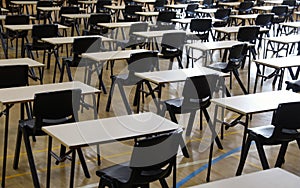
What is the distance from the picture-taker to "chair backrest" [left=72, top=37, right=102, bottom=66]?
736 centimetres

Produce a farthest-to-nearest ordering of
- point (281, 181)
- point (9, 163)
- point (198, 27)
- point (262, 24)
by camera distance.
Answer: point (262, 24) < point (198, 27) < point (9, 163) < point (281, 181)

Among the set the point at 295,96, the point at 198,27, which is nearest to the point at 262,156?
the point at 295,96

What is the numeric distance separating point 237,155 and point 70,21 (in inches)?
263

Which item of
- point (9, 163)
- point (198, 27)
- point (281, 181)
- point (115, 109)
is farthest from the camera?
point (198, 27)

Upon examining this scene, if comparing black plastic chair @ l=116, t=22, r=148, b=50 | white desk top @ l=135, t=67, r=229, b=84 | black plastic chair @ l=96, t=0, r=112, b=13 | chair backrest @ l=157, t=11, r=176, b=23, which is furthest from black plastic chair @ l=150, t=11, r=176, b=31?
white desk top @ l=135, t=67, r=229, b=84

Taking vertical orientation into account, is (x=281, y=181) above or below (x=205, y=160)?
above

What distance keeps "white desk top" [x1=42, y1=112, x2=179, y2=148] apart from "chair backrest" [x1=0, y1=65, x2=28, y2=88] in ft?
5.43

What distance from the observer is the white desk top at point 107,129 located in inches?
143

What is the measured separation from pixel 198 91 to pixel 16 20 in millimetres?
4954

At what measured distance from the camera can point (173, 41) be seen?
317 inches

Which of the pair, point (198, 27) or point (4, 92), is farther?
point (198, 27)

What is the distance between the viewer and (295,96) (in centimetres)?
513

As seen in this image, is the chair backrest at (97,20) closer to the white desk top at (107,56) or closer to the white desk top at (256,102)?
the white desk top at (107,56)

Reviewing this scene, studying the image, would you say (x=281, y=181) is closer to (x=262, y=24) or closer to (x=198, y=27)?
(x=198, y=27)
